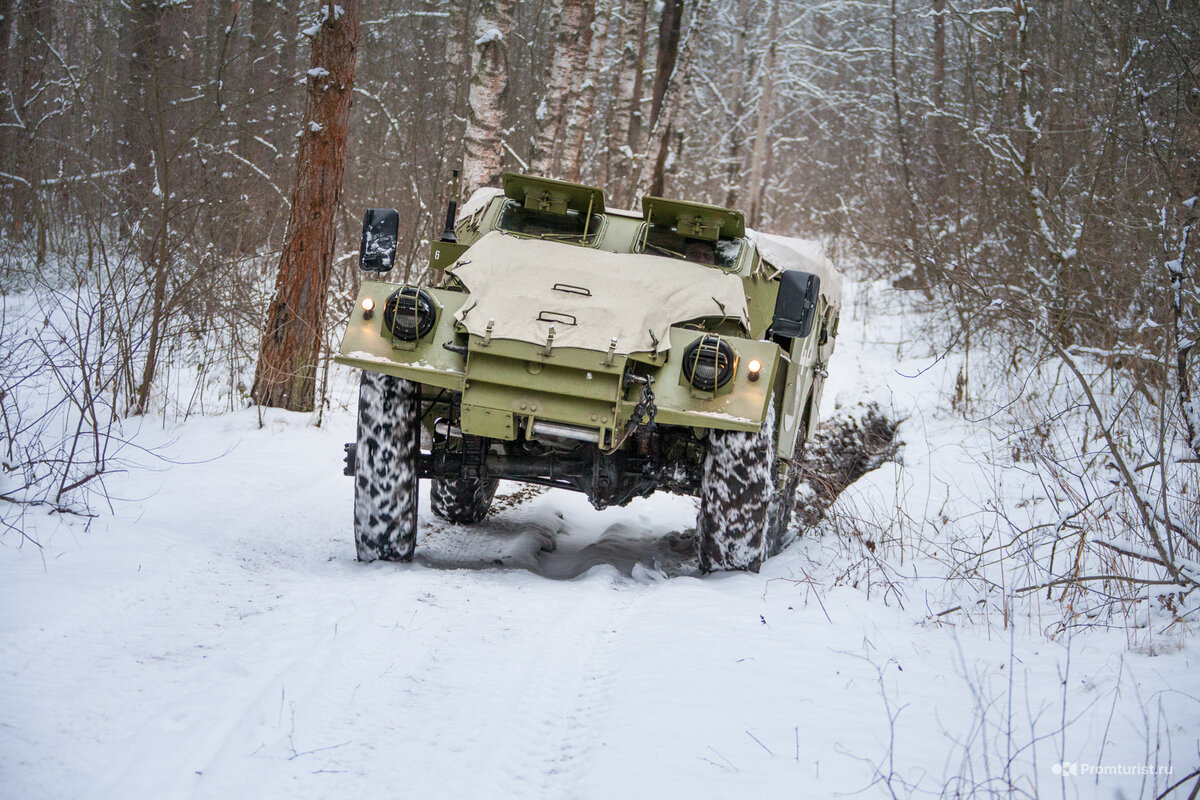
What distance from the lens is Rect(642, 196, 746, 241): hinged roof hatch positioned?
587 centimetres

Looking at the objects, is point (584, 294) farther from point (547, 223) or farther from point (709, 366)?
point (547, 223)

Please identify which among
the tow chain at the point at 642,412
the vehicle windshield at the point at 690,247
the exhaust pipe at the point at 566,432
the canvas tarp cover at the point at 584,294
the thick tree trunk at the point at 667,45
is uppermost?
the thick tree trunk at the point at 667,45

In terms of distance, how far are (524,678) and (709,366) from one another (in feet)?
5.70

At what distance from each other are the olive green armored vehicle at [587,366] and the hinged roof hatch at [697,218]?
0.04 ft

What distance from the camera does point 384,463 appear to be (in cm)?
484

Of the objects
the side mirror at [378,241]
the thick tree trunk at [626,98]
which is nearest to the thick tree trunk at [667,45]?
the thick tree trunk at [626,98]

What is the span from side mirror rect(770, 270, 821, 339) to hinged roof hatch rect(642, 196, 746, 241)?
959 millimetres

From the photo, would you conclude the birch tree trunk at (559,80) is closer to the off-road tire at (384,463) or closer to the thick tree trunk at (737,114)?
the off-road tire at (384,463)

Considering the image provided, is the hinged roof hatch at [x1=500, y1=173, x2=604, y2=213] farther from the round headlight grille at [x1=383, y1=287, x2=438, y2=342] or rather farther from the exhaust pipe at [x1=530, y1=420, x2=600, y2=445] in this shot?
the exhaust pipe at [x1=530, y1=420, x2=600, y2=445]

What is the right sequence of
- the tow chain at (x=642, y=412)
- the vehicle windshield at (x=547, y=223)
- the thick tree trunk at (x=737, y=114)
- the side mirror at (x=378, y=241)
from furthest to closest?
the thick tree trunk at (x=737, y=114), the vehicle windshield at (x=547, y=223), the side mirror at (x=378, y=241), the tow chain at (x=642, y=412)

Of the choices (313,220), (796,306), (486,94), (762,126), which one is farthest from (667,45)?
(796,306)

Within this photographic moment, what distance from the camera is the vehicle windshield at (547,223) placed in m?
6.07

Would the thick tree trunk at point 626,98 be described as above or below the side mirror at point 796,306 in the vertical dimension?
above

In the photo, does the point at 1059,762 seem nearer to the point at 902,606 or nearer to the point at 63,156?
the point at 902,606
